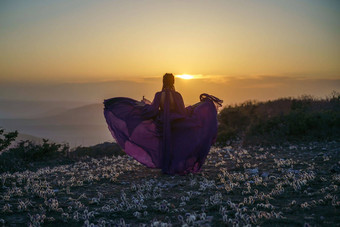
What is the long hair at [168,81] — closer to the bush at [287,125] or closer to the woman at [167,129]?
the woman at [167,129]

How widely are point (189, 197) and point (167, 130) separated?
3692 millimetres

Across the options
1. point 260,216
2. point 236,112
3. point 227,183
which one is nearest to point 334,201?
point 260,216

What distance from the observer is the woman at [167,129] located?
11578mm

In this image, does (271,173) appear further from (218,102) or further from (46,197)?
(46,197)

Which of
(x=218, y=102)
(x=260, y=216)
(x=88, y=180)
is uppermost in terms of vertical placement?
(x=218, y=102)

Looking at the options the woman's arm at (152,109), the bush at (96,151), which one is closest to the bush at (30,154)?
the bush at (96,151)

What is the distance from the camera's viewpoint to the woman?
38.0 ft

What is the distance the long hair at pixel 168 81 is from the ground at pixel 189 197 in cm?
276

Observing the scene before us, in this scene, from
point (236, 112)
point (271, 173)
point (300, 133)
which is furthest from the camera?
point (236, 112)

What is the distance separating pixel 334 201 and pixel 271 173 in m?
4.01

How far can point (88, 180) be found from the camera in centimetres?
1109

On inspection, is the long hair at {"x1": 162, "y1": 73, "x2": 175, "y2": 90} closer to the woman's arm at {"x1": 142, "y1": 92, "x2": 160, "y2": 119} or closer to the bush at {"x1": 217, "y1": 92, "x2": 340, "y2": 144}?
the woman's arm at {"x1": 142, "y1": 92, "x2": 160, "y2": 119}

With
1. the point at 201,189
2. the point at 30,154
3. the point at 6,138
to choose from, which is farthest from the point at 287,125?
the point at 6,138

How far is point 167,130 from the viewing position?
38.2 feet
